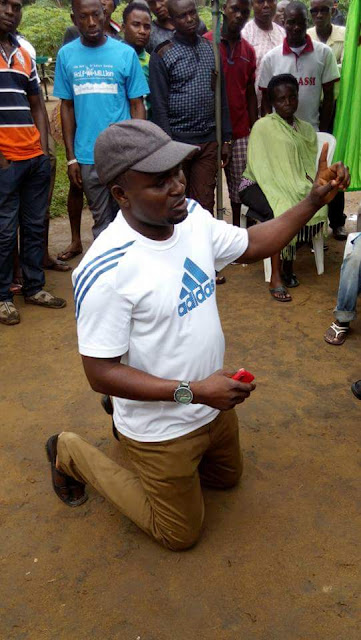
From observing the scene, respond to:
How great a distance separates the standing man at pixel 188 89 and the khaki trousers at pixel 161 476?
259 centimetres

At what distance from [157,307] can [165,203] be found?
0.36 m

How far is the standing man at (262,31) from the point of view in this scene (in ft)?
18.5

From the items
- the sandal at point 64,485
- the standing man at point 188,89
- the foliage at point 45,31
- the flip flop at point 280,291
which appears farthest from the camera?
the foliage at point 45,31

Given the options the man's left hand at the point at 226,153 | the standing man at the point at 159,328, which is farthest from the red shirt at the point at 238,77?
the standing man at the point at 159,328

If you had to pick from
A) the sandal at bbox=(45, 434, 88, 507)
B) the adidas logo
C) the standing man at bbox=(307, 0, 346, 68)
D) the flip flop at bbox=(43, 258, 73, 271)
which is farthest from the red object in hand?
Result: the standing man at bbox=(307, 0, 346, 68)

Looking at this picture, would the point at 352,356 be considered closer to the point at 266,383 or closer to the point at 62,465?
the point at 266,383

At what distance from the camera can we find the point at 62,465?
257cm

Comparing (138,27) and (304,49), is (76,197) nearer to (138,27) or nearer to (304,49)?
(138,27)

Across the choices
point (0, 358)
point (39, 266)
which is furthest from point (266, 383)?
point (39, 266)

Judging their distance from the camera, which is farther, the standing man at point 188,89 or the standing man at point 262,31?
the standing man at point 262,31

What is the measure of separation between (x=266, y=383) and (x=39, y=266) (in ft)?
7.12

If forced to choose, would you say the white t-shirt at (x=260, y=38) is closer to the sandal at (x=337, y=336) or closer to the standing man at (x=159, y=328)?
the sandal at (x=337, y=336)

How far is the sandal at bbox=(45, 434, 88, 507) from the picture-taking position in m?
2.64

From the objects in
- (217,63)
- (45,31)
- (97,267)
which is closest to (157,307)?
(97,267)
